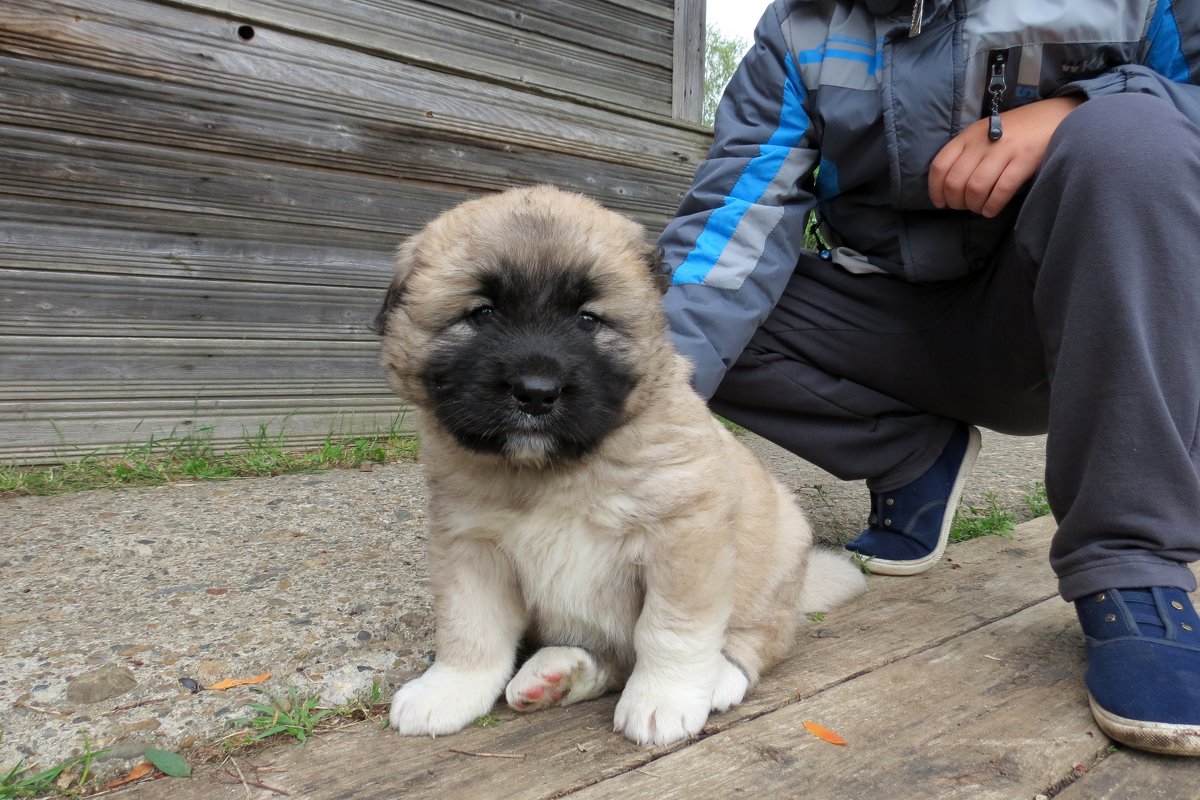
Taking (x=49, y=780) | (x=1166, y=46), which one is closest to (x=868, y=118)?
(x=1166, y=46)

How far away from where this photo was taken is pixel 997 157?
2.06 m

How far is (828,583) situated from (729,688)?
2.39 feet

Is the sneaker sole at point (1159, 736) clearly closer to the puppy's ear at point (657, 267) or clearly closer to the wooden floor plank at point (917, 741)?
the wooden floor plank at point (917, 741)

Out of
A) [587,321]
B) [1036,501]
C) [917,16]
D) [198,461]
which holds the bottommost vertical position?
[1036,501]

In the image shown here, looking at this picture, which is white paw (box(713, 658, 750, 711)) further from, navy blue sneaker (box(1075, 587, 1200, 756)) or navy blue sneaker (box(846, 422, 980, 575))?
navy blue sneaker (box(846, 422, 980, 575))

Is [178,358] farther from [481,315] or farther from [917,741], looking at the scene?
[917,741]

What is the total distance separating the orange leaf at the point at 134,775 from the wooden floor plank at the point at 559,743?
5 cm

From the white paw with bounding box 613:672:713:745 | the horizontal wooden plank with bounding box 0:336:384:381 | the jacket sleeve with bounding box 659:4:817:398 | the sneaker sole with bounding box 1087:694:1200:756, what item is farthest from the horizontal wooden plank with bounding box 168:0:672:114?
the sneaker sole with bounding box 1087:694:1200:756

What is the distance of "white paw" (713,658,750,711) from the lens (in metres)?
1.69

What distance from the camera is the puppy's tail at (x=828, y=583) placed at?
227cm

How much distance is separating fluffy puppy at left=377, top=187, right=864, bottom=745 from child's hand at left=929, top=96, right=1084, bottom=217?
36.8 inches

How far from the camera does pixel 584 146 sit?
14.7 feet

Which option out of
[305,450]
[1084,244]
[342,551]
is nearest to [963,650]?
[1084,244]

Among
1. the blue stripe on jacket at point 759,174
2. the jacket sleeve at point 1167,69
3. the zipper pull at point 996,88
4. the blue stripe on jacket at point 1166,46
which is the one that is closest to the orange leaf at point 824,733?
the blue stripe on jacket at point 759,174
